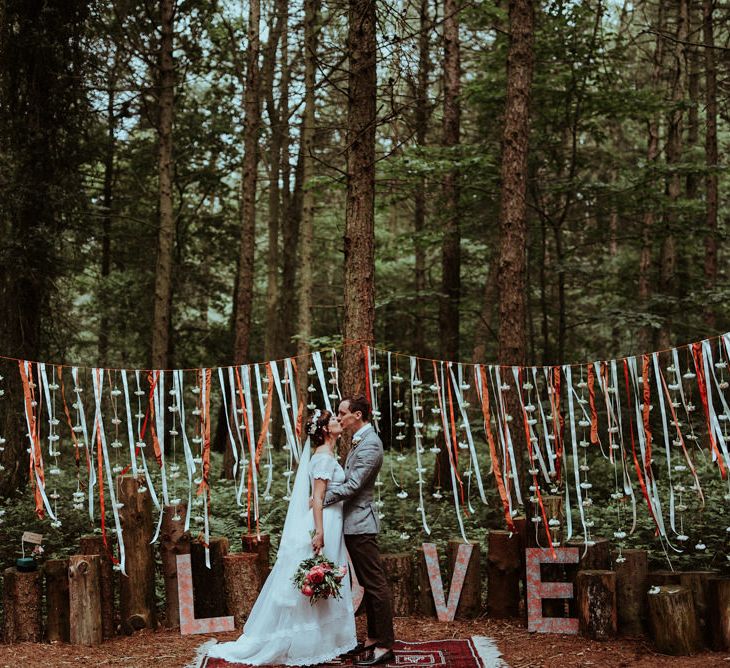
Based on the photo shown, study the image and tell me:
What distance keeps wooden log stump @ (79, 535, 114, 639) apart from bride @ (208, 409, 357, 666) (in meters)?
1.17

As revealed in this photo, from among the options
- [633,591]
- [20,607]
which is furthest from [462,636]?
[20,607]

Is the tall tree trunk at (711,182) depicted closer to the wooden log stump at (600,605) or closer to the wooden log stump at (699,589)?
the wooden log stump at (699,589)

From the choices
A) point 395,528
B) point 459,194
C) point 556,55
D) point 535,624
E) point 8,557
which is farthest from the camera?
point 459,194

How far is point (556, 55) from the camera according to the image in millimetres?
11336

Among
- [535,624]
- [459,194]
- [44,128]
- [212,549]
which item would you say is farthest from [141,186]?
[535,624]

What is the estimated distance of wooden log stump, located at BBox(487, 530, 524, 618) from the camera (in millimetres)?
6523

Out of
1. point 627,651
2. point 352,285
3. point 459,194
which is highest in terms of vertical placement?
point 459,194

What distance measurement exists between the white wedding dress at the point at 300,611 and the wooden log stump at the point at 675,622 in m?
2.16

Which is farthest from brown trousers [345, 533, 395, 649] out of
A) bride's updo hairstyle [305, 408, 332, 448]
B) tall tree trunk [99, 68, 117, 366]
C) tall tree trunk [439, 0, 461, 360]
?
tall tree trunk [99, 68, 117, 366]

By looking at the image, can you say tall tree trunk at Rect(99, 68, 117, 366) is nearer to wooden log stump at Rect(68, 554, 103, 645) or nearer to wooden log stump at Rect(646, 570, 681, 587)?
wooden log stump at Rect(68, 554, 103, 645)

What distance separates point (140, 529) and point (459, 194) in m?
7.82

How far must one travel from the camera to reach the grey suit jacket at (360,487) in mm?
5461

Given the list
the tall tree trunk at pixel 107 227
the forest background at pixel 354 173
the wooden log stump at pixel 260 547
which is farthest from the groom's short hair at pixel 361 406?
the tall tree trunk at pixel 107 227

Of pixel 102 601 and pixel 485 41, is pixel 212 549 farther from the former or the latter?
pixel 485 41
